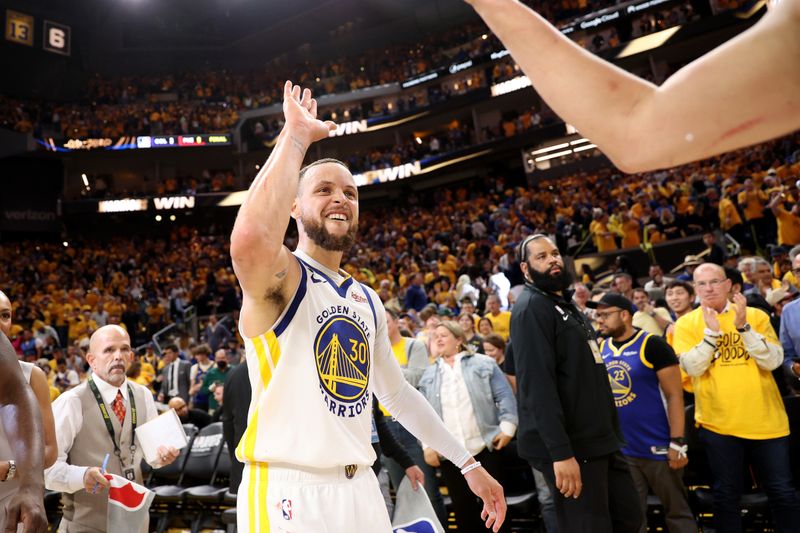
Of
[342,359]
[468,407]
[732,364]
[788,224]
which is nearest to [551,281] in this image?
[732,364]

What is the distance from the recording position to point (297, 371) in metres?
2.11

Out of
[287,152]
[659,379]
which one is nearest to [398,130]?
[659,379]

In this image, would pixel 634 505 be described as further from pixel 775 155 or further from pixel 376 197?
pixel 376 197

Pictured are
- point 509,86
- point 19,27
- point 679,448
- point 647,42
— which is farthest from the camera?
point 19,27

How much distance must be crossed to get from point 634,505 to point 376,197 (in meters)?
28.8

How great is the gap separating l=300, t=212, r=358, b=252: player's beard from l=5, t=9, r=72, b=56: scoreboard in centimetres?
3345

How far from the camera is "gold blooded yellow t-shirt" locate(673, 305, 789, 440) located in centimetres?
462

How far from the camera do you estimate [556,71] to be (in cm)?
92

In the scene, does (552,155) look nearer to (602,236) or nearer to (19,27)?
(602,236)

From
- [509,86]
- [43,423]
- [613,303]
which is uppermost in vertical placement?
[509,86]

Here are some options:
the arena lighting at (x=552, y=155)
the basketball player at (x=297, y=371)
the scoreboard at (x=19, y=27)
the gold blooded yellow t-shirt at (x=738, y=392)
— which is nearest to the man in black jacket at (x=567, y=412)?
the gold blooded yellow t-shirt at (x=738, y=392)

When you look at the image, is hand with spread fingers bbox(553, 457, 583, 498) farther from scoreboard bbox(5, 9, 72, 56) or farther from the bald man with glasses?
scoreboard bbox(5, 9, 72, 56)

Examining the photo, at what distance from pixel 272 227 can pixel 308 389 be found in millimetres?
586

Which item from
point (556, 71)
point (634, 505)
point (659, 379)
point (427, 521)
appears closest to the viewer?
point (556, 71)
